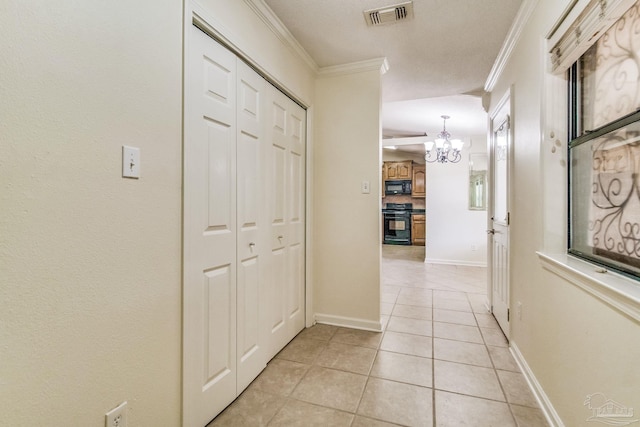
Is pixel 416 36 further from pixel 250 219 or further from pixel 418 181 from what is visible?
pixel 418 181

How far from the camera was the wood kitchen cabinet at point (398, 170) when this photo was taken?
8.08 meters

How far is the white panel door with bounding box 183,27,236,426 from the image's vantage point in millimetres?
1331

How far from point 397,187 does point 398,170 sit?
47 centimetres

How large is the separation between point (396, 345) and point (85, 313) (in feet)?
Result: 6.84

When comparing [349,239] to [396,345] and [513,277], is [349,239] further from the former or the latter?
[513,277]

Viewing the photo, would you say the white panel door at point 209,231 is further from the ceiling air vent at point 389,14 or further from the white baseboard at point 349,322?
the white baseboard at point 349,322

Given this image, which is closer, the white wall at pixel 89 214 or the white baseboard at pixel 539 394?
the white wall at pixel 89 214

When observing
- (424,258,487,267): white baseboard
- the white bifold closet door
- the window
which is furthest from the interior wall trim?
(424,258,487,267): white baseboard

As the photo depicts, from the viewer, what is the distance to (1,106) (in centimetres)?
74

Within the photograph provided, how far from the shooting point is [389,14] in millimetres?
1940

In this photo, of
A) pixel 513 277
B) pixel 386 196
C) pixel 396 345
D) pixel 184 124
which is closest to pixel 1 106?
pixel 184 124

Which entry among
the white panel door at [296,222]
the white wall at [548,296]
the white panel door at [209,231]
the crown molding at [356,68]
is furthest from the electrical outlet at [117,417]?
the crown molding at [356,68]

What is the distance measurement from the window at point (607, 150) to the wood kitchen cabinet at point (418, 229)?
6653mm

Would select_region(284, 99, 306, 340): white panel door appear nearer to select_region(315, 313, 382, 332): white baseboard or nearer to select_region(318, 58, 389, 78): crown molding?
select_region(315, 313, 382, 332): white baseboard
